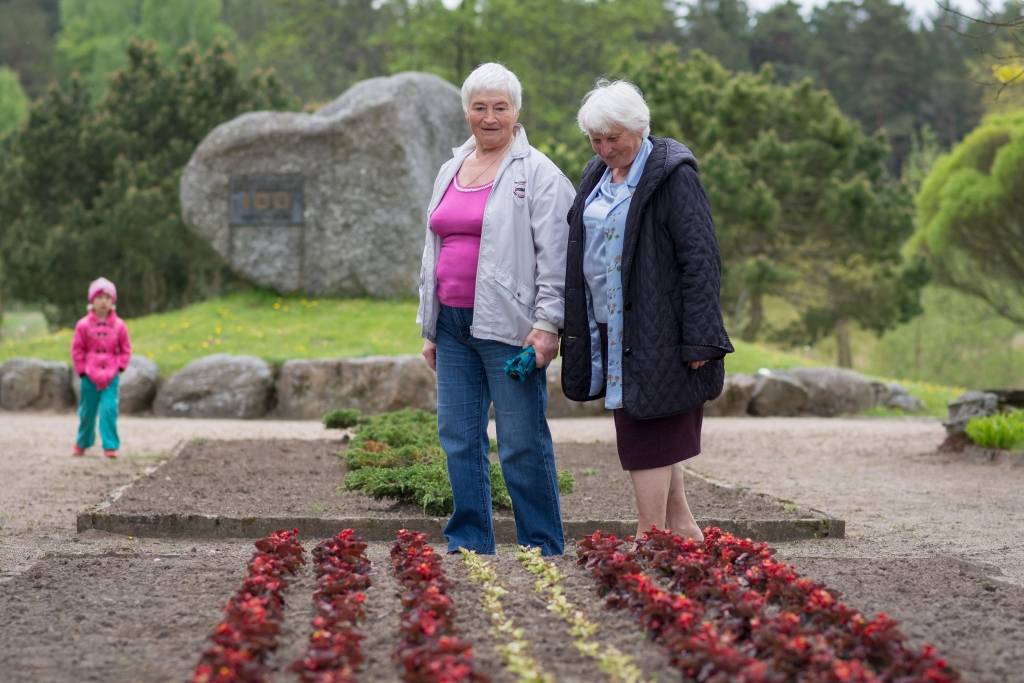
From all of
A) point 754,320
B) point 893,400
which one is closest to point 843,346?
point 754,320

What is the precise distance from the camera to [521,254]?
5.13 meters

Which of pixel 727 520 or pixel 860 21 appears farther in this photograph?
pixel 860 21

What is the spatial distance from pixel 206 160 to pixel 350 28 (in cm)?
3328

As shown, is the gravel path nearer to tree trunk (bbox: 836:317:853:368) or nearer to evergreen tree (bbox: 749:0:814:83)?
tree trunk (bbox: 836:317:853:368)

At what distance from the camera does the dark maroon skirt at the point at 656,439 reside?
16.4ft

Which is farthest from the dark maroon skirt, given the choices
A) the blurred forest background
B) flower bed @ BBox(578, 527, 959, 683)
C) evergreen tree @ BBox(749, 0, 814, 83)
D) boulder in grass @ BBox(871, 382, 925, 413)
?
evergreen tree @ BBox(749, 0, 814, 83)

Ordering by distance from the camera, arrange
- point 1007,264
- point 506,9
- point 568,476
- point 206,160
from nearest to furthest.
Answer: point 568,476 < point 206,160 < point 1007,264 < point 506,9

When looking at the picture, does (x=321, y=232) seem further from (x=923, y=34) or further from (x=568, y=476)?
(x=923, y=34)

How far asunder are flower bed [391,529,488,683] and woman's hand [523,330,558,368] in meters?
0.81

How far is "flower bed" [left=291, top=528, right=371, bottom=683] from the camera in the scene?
10.9 ft

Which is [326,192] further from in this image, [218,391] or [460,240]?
[460,240]

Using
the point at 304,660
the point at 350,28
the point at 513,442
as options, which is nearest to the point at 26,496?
the point at 513,442

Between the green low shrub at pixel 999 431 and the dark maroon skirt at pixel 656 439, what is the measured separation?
Answer: 20.6ft

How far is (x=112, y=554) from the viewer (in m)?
5.27
